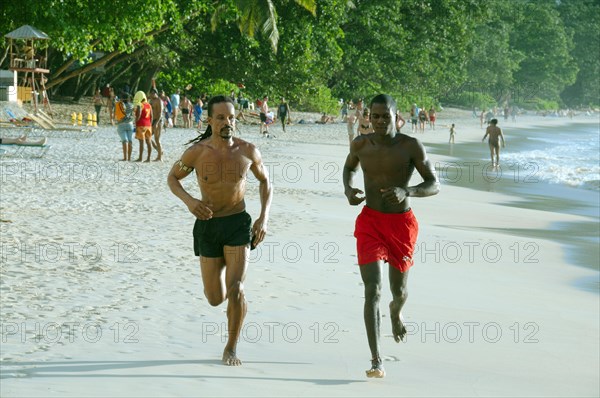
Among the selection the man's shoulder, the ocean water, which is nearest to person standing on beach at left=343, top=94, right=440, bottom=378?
the man's shoulder

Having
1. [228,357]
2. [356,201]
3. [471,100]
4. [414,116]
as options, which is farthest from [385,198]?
[471,100]

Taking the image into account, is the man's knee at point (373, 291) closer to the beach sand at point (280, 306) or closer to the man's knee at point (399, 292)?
the man's knee at point (399, 292)

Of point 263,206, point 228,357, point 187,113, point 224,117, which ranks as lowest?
point 228,357

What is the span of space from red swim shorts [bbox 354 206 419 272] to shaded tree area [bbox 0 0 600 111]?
18.6m

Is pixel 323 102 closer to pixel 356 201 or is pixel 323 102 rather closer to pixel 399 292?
pixel 399 292

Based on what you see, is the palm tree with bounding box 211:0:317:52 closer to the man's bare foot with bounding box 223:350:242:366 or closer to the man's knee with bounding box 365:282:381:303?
the man's bare foot with bounding box 223:350:242:366

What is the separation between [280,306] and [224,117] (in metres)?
5.58

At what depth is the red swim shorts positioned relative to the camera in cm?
525

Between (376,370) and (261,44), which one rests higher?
(261,44)

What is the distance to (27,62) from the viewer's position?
1499 inches

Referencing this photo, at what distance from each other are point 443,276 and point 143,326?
514cm

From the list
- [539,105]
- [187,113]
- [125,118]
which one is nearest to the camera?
[125,118]

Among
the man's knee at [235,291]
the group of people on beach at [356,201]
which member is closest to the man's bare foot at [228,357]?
the group of people on beach at [356,201]

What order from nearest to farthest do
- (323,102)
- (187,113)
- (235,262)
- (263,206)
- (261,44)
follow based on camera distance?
(263,206), (235,262), (261,44), (187,113), (323,102)
